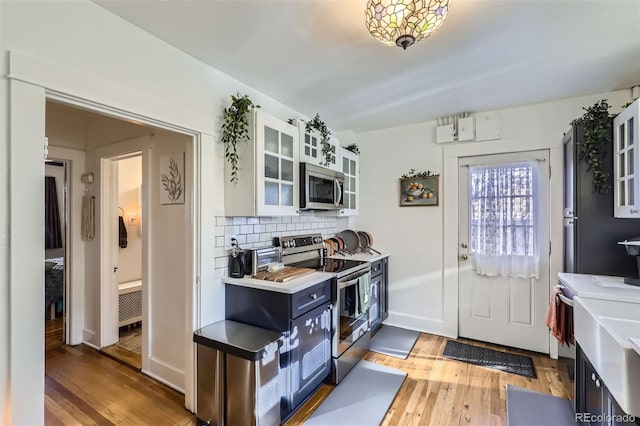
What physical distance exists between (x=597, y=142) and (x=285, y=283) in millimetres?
2537

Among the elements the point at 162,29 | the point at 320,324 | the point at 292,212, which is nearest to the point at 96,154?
the point at 162,29

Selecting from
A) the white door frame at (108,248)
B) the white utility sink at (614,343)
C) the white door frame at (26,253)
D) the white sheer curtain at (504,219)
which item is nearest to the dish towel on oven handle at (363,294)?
the white sheer curtain at (504,219)

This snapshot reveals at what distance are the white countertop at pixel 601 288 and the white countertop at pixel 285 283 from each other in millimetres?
1662

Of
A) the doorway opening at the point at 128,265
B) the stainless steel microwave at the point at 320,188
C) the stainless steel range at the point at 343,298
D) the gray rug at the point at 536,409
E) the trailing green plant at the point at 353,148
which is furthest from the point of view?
the trailing green plant at the point at 353,148

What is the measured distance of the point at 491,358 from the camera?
9.54ft

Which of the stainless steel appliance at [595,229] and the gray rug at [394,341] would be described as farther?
the gray rug at [394,341]

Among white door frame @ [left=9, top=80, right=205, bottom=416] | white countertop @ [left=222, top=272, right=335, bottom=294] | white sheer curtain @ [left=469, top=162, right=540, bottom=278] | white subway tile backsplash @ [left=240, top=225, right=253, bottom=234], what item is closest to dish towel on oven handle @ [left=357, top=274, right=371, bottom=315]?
white countertop @ [left=222, top=272, right=335, bottom=294]

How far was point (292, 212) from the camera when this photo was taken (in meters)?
2.63

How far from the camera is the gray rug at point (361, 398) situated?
206 centimetres

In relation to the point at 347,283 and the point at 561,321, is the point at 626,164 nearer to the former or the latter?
the point at 561,321

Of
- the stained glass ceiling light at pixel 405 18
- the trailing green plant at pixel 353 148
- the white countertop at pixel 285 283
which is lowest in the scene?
the white countertop at pixel 285 283

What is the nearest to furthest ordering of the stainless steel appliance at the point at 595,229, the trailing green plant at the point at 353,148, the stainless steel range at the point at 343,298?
the stainless steel appliance at the point at 595,229 < the stainless steel range at the point at 343,298 < the trailing green plant at the point at 353,148

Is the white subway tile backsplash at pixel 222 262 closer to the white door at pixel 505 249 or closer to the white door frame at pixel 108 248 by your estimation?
the white door frame at pixel 108 248

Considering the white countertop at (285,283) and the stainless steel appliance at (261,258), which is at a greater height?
the stainless steel appliance at (261,258)
